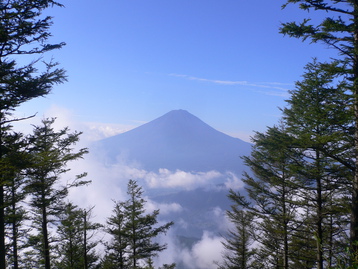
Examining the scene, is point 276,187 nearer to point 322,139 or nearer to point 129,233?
point 322,139

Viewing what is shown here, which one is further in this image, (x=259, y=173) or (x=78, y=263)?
(x=78, y=263)

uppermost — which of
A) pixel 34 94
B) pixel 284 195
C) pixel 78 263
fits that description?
pixel 34 94

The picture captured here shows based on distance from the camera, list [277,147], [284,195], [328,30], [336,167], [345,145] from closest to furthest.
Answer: [328,30] → [345,145] → [336,167] → [277,147] → [284,195]

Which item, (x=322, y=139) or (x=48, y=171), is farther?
(x=48, y=171)

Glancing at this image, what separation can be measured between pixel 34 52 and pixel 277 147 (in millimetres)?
9188

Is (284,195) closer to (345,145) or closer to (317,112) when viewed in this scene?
(345,145)

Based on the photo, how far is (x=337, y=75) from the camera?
250 inches

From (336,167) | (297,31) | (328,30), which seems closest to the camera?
(328,30)

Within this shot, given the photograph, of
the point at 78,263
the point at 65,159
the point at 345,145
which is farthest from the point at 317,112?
the point at 78,263

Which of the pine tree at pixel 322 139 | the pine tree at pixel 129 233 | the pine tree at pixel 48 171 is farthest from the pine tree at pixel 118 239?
the pine tree at pixel 322 139

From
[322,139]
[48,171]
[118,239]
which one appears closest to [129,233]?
[118,239]

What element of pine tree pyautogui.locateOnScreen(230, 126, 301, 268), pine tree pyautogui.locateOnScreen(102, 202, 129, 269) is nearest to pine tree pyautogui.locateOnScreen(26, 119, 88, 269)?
pine tree pyautogui.locateOnScreen(102, 202, 129, 269)

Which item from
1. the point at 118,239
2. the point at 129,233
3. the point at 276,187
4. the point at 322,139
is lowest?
the point at 118,239

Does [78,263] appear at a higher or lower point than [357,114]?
lower
